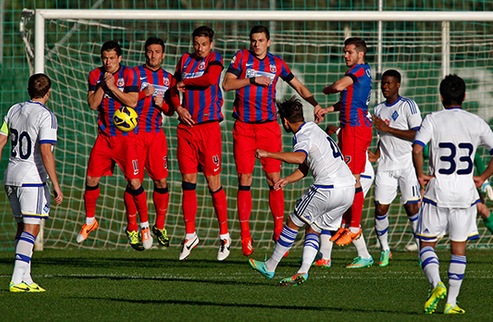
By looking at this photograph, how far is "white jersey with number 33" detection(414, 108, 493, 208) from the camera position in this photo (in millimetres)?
8570

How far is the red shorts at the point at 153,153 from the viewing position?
43.6 feet

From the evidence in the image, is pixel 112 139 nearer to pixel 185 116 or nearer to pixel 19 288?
pixel 185 116

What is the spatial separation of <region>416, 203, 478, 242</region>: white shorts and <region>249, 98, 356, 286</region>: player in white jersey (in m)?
1.68

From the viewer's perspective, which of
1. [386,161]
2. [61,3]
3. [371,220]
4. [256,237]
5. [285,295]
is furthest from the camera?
[61,3]

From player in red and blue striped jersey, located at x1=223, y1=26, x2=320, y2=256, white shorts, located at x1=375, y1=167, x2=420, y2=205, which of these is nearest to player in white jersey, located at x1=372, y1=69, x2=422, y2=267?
white shorts, located at x1=375, y1=167, x2=420, y2=205

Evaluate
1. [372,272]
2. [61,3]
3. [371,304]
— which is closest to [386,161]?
[372,272]

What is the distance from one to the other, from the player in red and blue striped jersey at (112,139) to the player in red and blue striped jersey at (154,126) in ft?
0.37

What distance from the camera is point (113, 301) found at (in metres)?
9.58

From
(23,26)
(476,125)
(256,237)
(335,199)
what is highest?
(23,26)

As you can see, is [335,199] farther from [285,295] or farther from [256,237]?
[256,237]

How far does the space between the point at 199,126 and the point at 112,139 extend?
1114mm

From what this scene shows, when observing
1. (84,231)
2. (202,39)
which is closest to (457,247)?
(202,39)

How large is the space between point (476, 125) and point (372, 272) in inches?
157

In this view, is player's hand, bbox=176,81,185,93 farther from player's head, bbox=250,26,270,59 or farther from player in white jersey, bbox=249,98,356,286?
player in white jersey, bbox=249,98,356,286
